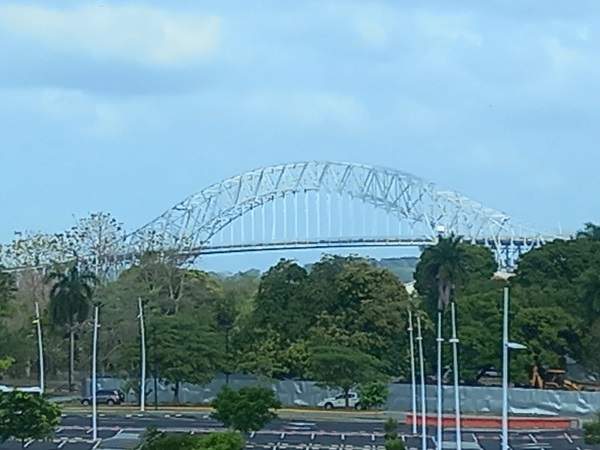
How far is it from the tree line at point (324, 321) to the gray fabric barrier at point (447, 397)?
95 cm

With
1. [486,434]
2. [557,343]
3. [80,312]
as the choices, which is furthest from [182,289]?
[486,434]

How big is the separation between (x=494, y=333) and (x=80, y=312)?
24.9 m

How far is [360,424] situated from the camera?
66.2 metres

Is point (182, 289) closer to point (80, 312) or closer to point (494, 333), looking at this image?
point (80, 312)

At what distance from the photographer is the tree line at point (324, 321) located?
7531cm

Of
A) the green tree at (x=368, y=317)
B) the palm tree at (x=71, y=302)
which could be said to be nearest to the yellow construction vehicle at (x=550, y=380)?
the green tree at (x=368, y=317)

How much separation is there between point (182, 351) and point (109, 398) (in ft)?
18.1

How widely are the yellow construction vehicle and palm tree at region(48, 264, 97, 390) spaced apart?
26.8 meters

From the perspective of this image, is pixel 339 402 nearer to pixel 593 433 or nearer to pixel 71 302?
pixel 71 302

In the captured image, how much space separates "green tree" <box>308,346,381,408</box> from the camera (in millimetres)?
74188

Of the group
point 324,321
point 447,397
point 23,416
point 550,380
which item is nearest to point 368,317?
point 324,321

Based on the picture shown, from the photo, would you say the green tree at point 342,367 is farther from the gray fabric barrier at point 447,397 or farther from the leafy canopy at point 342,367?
the gray fabric barrier at point 447,397

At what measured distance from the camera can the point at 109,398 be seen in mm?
79125

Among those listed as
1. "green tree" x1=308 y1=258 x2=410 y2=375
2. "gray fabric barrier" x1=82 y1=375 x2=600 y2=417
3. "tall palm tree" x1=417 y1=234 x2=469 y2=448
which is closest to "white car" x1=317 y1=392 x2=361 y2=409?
"gray fabric barrier" x1=82 y1=375 x2=600 y2=417
